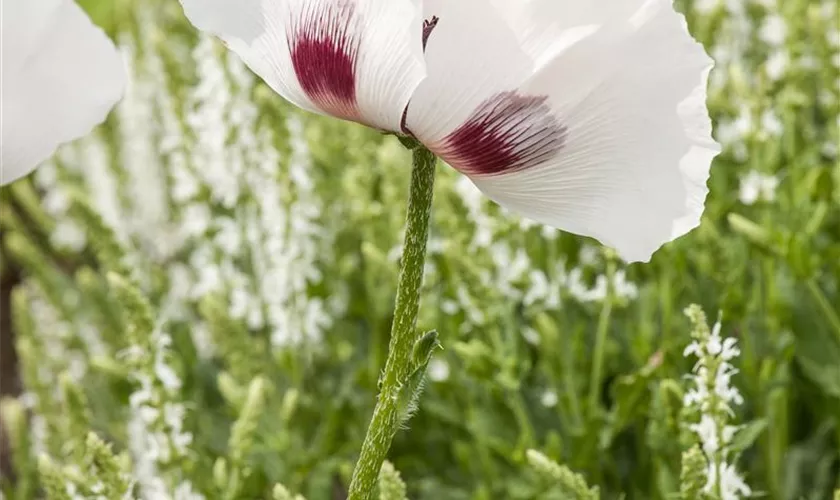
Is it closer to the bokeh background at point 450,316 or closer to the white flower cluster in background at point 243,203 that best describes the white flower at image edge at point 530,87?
the bokeh background at point 450,316

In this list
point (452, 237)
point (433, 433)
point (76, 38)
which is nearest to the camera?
point (76, 38)

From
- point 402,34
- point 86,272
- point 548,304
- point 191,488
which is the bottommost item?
point 191,488

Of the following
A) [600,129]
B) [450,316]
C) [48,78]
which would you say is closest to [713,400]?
[600,129]

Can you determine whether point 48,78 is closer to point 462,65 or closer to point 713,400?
point 462,65

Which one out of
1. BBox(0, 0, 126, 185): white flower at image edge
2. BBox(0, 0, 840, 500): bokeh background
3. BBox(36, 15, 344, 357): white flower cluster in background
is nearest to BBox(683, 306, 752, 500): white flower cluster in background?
BBox(0, 0, 840, 500): bokeh background

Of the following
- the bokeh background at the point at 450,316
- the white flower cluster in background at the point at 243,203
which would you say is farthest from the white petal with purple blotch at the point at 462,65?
the white flower cluster in background at the point at 243,203

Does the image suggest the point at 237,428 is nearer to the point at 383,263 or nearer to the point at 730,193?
the point at 383,263

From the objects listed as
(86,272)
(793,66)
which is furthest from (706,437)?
(86,272)
